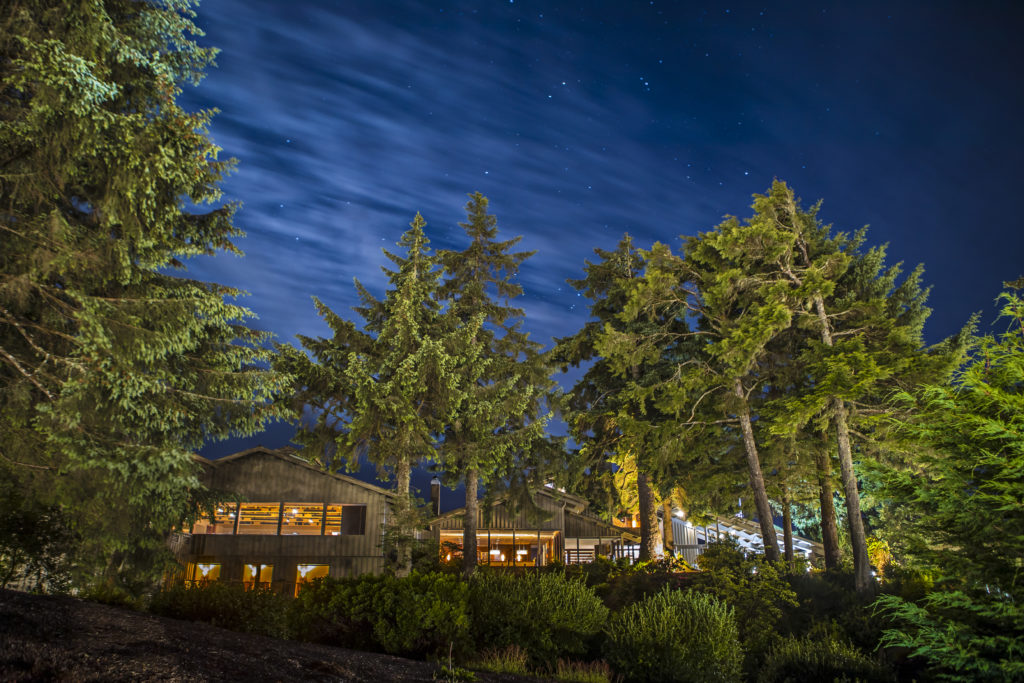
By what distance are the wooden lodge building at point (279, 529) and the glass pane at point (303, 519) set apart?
0.05 meters

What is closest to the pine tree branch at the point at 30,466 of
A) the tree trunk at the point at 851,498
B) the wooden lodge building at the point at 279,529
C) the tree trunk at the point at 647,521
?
the wooden lodge building at the point at 279,529

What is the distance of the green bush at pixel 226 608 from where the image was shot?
349 inches

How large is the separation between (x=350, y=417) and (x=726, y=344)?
13.1 meters

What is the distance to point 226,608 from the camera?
9.05m

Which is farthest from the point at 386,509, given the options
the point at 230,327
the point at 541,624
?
the point at 541,624

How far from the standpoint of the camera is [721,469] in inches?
852

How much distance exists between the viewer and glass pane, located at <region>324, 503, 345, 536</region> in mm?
26094

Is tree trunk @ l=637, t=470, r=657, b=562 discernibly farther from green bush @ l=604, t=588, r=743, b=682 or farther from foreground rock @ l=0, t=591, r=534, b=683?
foreground rock @ l=0, t=591, r=534, b=683

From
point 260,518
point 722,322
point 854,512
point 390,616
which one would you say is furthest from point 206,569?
point 854,512

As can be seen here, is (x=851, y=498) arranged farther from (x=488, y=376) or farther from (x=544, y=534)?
(x=544, y=534)

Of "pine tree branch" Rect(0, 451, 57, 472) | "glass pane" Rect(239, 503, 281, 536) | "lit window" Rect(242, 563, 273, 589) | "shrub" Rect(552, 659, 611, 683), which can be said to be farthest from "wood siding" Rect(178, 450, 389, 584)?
"shrub" Rect(552, 659, 611, 683)

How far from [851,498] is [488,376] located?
1279cm

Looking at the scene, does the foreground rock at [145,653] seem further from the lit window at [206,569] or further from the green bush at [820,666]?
the lit window at [206,569]

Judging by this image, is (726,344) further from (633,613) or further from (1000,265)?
(1000,265)
